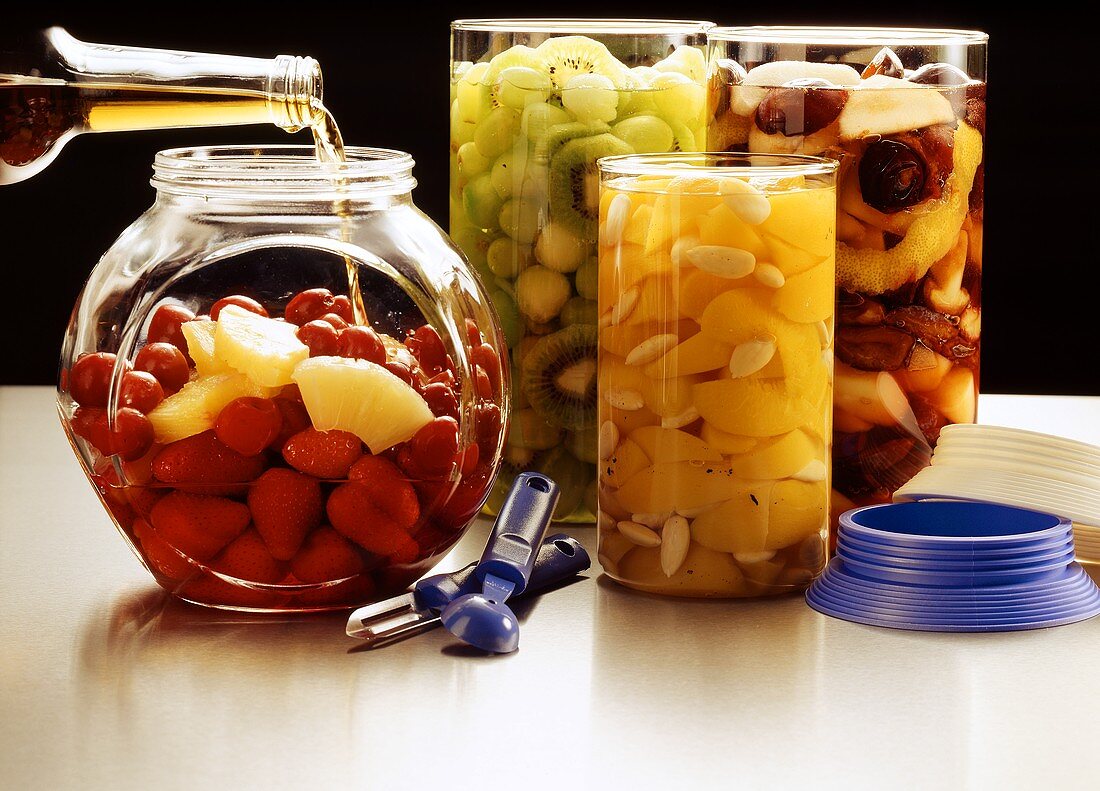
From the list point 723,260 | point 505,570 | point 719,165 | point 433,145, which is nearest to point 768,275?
point 723,260

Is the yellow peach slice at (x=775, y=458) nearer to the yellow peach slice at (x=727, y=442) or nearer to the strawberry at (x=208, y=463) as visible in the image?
the yellow peach slice at (x=727, y=442)

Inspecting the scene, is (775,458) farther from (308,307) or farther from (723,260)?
(308,307)

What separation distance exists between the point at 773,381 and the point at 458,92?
35 cm

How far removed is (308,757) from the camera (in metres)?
0.72

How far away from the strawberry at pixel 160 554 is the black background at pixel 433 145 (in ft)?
3.65

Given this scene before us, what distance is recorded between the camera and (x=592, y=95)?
1.04 metres

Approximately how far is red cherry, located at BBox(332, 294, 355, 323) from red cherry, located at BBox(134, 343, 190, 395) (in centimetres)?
10

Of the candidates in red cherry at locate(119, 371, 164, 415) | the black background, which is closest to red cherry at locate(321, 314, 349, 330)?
red cherry at locate(119, 371, 164, 415)

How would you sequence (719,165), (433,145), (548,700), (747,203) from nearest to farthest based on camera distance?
(548,700) < (747,203) < (719,165) < (433,145)

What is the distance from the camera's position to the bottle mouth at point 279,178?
88 cm

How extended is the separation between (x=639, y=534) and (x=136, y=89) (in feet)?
1.34

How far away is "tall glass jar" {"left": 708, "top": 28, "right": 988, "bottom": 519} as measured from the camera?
98 cm

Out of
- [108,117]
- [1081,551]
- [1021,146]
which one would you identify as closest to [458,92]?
[108,117]

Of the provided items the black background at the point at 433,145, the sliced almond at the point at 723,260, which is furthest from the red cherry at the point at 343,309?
the black background at the point at 433,145
